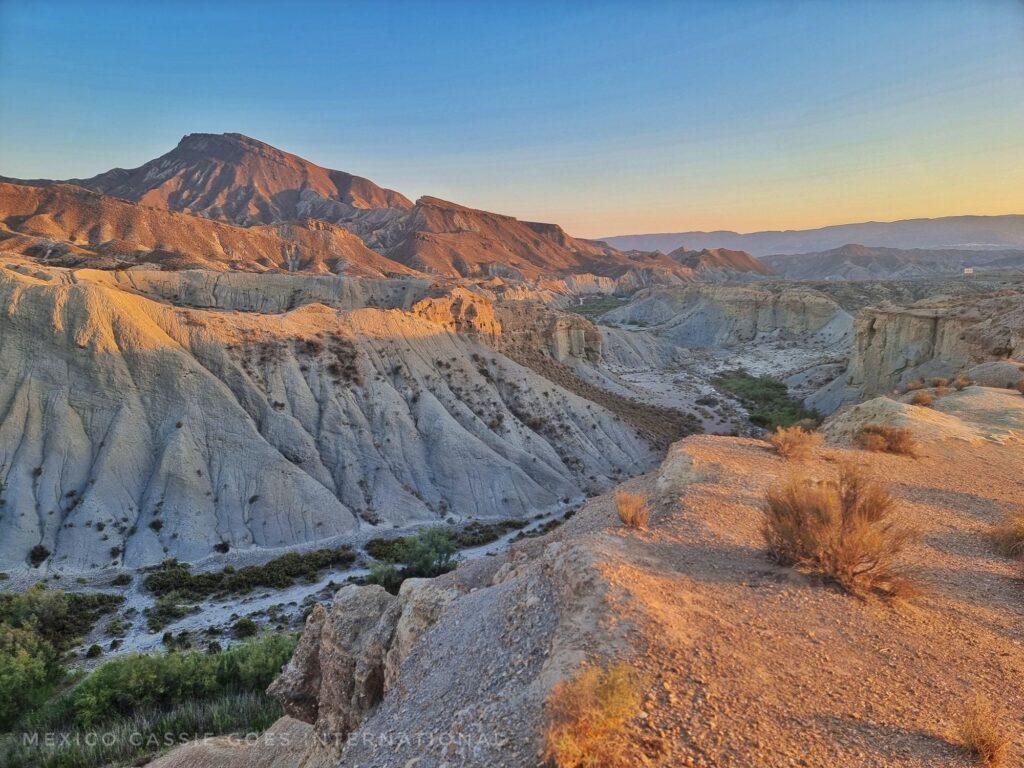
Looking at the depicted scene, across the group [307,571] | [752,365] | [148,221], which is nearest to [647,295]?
[752,365]

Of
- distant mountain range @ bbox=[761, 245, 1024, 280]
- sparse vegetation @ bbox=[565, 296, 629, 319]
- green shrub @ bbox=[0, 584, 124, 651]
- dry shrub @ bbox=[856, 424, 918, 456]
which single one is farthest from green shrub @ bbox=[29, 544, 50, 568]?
distant mountain range @ bbox=[761, 245, 1024, 280]

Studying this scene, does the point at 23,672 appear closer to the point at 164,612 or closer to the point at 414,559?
the point at 164,612

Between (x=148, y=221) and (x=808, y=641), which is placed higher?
(x=148, y=221)

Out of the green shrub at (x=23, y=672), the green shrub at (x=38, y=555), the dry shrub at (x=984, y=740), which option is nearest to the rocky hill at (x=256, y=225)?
the green shrub at (x=38, y=555)

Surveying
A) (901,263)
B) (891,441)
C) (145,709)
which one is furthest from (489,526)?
(901,263)

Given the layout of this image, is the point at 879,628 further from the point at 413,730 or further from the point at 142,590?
the point at 142,590

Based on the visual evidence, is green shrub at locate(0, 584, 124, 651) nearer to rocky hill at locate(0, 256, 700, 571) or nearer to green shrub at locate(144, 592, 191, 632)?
green shrub at locate(144, 592, 191, 632)
